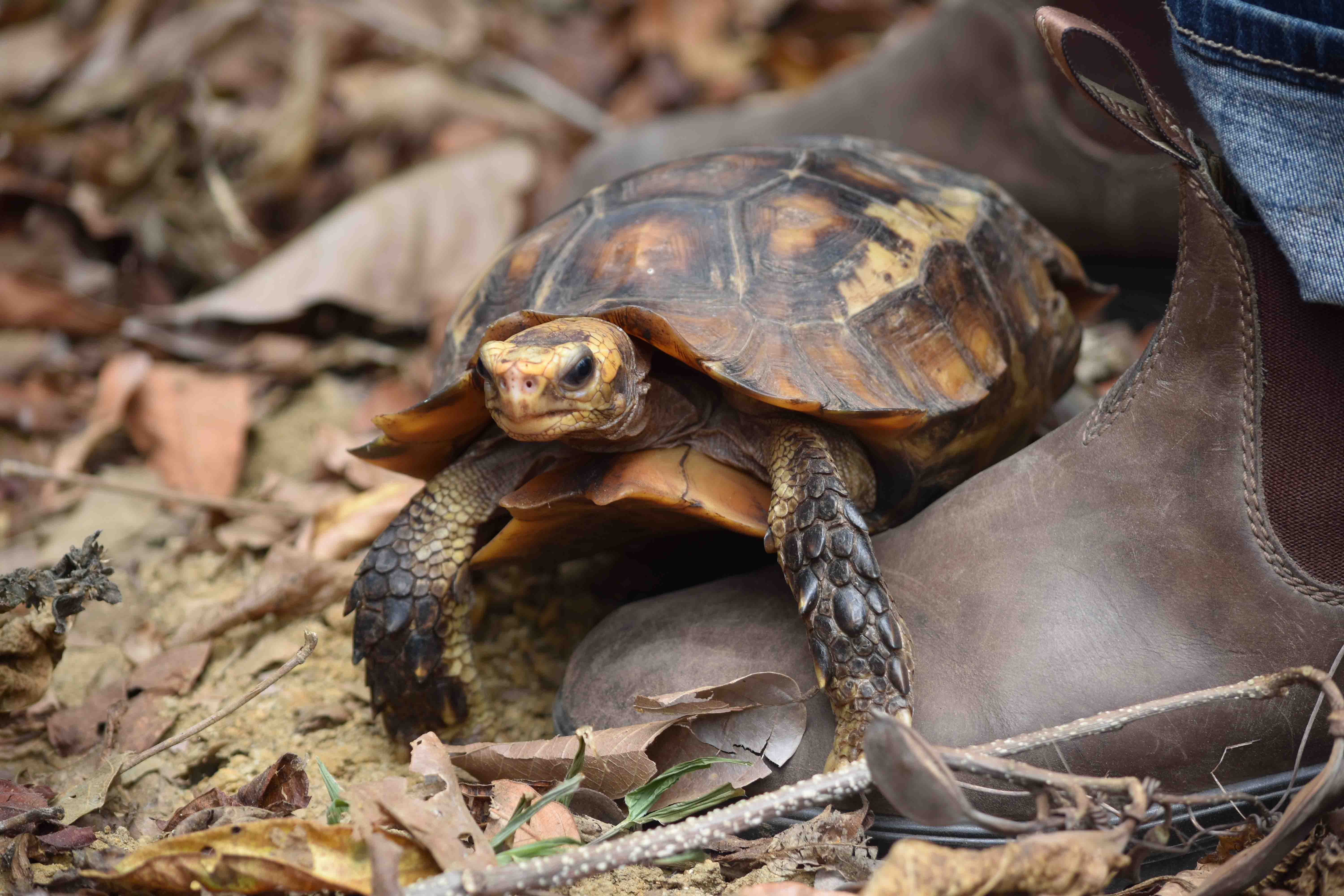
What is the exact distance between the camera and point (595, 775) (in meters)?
1.67

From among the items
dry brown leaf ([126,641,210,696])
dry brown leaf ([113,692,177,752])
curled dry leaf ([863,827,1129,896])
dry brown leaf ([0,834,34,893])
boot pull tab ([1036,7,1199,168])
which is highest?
boot pull tab ([1036,7,1199,168])

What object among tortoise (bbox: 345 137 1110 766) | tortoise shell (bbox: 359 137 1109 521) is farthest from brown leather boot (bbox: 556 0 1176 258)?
tortoise (bbox: 345 137 1110 766)

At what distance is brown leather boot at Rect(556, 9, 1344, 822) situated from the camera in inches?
60.1

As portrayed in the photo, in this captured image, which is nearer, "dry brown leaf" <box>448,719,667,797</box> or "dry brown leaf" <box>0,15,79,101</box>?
"dry brown leaf" <box>448,719,667,797</box>

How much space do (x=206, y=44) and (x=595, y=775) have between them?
397 centimetres

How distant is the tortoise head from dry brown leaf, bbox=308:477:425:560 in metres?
0.84

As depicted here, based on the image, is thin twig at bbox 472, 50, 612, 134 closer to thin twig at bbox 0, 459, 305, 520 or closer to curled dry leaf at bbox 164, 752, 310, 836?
thin twig at bbox 0, 459, 305, 520

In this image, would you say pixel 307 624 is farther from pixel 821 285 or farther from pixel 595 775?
pixel 821 285

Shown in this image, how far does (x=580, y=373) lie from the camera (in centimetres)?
166

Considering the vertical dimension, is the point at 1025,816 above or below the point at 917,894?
below

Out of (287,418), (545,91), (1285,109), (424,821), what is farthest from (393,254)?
(1285,109)

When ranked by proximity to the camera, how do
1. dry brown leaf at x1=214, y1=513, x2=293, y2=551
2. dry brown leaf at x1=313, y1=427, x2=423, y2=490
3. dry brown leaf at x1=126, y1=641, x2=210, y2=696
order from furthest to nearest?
dry brown leaf at x1=313, y1=427, x2=423, y2=490 < dry brown leaf at x1=214, y1=513, x2=293, y2=551 < dry brown leaf at x1=126, y1=641, x2=210, y2=696

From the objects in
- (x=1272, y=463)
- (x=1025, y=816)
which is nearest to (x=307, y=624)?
(x=1025, y=816)

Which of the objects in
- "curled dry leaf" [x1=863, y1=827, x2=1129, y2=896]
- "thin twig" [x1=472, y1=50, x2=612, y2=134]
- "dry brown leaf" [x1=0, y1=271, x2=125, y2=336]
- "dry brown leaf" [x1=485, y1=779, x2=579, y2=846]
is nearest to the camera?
"curled dry leaf" [x1=863, y1=827, x2=1129, y2=896]
